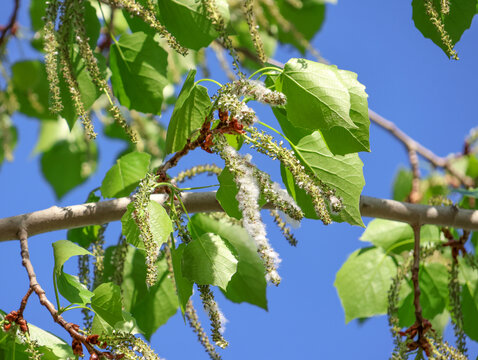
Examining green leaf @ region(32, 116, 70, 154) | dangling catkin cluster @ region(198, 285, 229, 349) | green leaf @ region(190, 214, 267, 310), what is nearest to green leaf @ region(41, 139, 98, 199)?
green leaf @ region(32, 116, 70, 154)

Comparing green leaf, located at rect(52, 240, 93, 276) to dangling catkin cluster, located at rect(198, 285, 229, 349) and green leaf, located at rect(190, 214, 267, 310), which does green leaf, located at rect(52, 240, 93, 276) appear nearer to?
dangling catkin cluster, located at rect(198, 285, 229, 349)

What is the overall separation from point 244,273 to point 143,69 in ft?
1.32

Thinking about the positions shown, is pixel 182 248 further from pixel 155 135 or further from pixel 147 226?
pixel 155 135

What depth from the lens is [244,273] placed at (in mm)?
1038

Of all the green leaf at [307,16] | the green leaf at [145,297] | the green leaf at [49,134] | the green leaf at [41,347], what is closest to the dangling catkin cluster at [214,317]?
the green leaf at [41,347]

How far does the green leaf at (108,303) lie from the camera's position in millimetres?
770

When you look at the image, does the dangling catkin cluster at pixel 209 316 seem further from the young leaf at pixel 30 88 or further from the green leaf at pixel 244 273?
the young leaf at pixel 30 88

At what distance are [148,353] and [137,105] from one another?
0.49m

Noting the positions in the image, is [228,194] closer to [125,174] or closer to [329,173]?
[329,173]

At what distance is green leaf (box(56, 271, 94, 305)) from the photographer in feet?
2.58

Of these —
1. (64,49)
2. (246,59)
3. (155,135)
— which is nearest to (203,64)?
(246,59)

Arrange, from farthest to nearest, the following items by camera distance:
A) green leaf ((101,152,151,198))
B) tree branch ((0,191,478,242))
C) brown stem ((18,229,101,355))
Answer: green leaf ((101,152,151,198)), tree branch ((0,191,478,242)), brown stem ((18,229,101,355))

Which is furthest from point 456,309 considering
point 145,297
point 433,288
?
point 145,297

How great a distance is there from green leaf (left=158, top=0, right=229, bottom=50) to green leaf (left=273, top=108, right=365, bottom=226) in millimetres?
181
